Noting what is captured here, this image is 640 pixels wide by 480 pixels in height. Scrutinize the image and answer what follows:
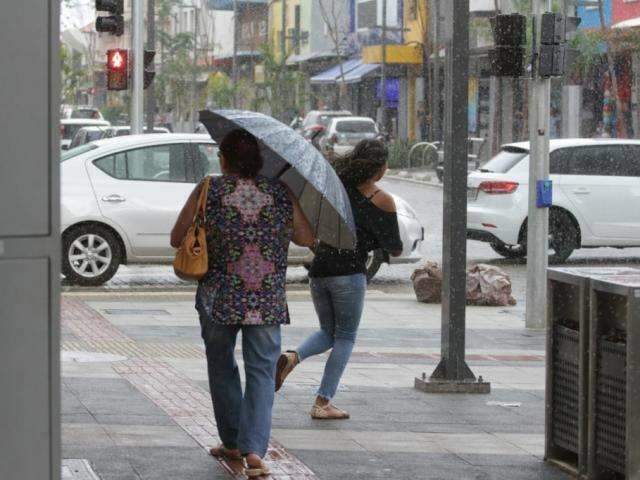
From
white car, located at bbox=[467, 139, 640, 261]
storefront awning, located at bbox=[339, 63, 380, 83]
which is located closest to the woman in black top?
white car, located at bbox=[467, 139, 640, 261]

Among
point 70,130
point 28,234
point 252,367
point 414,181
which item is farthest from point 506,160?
point 414,181

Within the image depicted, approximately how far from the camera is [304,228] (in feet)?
23.4

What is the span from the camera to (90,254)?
16266 mm

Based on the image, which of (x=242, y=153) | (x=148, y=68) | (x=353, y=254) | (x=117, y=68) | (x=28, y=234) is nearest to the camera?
(x=28, y=234)

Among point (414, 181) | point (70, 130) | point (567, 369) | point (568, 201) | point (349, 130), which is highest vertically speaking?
point (349, 130)

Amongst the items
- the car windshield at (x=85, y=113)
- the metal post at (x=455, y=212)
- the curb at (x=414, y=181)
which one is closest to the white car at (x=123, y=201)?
the metal post at (x=455, y=212)

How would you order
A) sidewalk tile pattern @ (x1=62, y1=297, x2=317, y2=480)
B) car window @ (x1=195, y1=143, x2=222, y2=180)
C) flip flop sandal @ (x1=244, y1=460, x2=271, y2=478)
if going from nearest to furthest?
flip flop sandal @ (x1=244, y1=460, x2=271, y2=478) → sidewalk tile pattern @ (x1=62, y1=297, x2=317, y2=480) → car window @ (x1=195, y1=143, x2=222, y2=180)

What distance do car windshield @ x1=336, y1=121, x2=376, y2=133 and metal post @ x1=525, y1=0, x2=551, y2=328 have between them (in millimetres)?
33560

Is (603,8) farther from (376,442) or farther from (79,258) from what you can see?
(376,442)

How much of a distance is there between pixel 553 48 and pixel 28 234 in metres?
9.96

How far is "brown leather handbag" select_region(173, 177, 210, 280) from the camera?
22.4ft

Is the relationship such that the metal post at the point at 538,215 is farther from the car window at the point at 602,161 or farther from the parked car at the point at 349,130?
the parked car at the point at 349,130

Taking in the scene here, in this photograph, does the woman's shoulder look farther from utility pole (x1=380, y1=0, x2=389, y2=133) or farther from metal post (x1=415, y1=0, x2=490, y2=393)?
utility pole (x1=380, y1=0, x2=389, y2=133)

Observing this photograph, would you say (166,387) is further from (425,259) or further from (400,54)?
(400,54)
